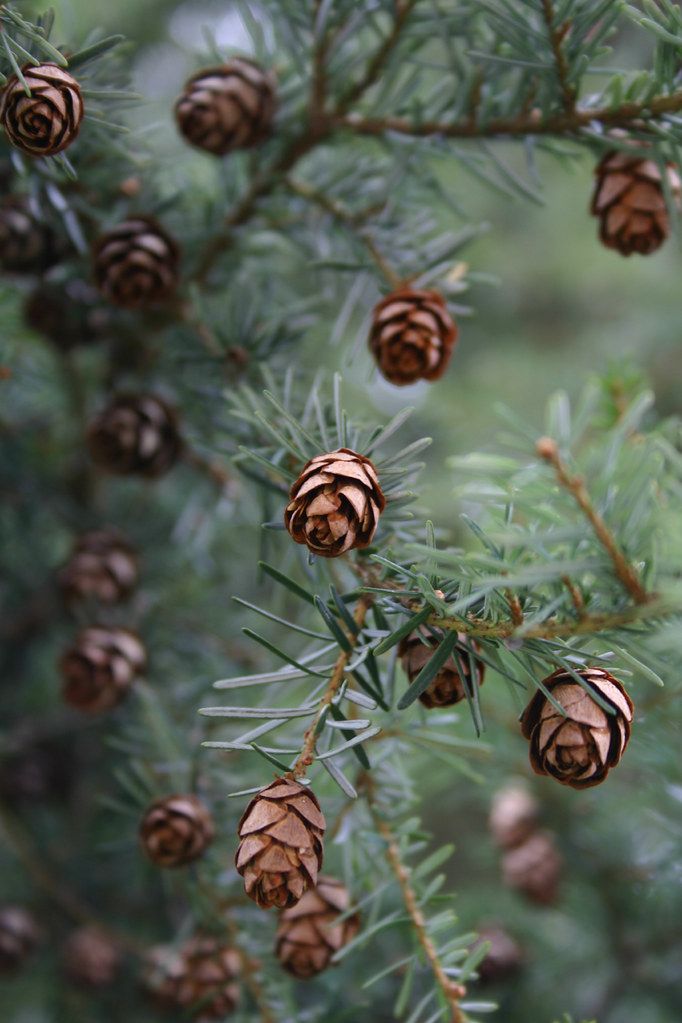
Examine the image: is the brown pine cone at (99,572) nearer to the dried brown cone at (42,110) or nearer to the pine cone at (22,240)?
the pine cone at (22,240)

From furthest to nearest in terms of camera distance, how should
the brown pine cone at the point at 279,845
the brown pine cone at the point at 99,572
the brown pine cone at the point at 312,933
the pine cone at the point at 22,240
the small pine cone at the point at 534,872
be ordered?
the small pine cone at the point at 534,872 → the brown pine cone at the point at 99,572 → the pine cone at the point at 22,240 → the brown pine cone at the point at 312,933 → the brown pine cone at the point at 279,845

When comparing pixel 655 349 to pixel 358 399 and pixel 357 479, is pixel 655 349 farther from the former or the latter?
pixel 357 479

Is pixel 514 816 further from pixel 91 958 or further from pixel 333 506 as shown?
pixel 333 506

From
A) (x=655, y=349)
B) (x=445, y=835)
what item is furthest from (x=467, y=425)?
(x=445, y=835)

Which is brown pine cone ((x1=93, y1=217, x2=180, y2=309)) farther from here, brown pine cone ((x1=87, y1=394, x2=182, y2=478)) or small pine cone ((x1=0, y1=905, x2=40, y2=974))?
small pine cone ((x1=0, y1=905, x2=40, y2=974))

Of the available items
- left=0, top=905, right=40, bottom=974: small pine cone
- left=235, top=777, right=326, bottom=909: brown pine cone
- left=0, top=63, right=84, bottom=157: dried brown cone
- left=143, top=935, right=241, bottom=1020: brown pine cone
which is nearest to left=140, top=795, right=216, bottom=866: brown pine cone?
left=143, top=935, right=241, bottom=1020: brown pine cone

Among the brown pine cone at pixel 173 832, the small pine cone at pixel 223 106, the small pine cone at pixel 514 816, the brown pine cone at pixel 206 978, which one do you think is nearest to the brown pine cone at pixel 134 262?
the small pine cone at pixel 223 106
